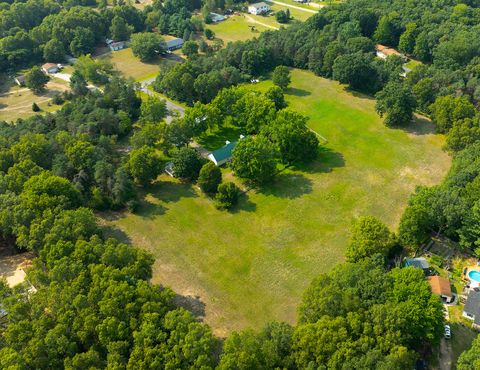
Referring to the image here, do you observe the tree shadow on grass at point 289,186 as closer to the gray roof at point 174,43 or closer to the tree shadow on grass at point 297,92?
the tree shadow on grass at point 297,92

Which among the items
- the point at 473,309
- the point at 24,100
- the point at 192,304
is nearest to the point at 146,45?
the point at 24,100

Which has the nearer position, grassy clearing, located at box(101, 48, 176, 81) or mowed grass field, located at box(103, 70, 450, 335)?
mowed grass field, located at box(103, 70, 450, 335)

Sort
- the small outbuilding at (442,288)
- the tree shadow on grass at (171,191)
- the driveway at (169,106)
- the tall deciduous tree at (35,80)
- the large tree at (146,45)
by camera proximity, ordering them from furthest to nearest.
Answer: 1. the large tree at (146,45)
2. the tall deciduous tree at (35,80)
3. the driveway at (169,106)
4. the tree shadow on grass at (171,191)
5. the small outbuilding at (442,288)

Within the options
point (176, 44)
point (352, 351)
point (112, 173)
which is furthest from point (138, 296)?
point (176, 44)

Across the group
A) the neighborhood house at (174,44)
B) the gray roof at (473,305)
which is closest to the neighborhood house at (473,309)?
the gray roof at (473,305)

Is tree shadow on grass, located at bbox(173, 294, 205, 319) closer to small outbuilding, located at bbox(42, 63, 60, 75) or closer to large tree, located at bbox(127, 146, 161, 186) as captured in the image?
large tree, located at bbox(127, 146, 161, 186)

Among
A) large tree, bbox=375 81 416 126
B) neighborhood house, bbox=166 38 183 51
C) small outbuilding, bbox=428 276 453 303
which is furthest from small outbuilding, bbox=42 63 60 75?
small outbuilding, bbox=428 276 453 303
